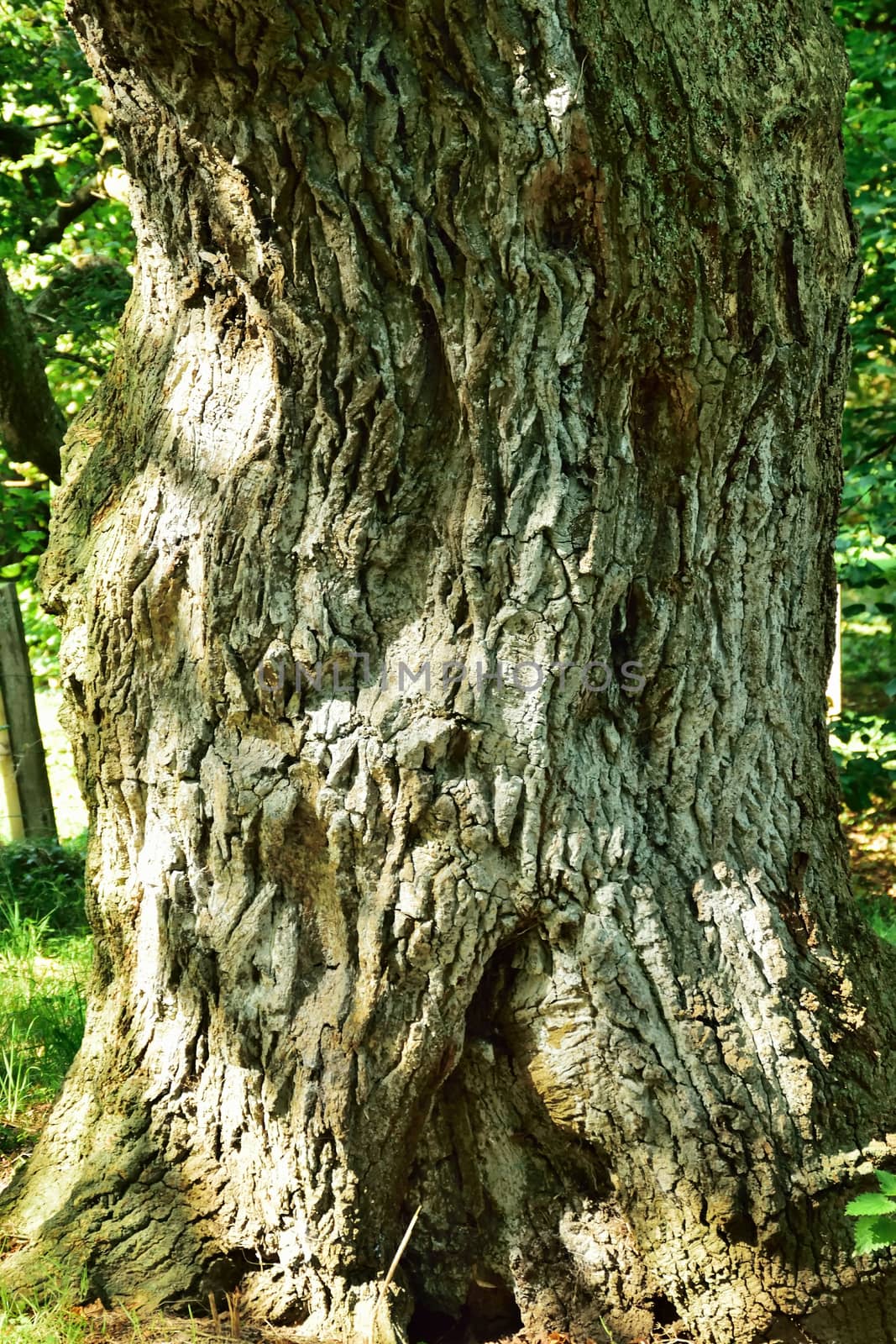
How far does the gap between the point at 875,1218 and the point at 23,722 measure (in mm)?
5630

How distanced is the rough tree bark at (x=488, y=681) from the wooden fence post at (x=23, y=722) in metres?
4.17

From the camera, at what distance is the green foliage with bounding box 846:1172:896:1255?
191 centimetres

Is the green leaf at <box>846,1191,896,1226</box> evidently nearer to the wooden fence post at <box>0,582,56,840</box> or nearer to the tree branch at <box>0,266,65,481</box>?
the tree branch at <box>0,266,65,481</box>

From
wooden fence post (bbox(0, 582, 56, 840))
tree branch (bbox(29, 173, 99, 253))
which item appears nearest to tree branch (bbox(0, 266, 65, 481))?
wooden fence post (bbox(0, 582, 56, 840))

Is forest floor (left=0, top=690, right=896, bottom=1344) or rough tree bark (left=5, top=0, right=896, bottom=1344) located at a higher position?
rough tree bark (left=5, top=0, right=896, bottom=1344)

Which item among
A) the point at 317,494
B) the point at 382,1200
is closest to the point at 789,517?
the point at 317,494

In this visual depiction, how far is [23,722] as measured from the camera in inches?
257

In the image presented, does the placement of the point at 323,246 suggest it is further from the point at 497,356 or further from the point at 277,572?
the point at 277,572

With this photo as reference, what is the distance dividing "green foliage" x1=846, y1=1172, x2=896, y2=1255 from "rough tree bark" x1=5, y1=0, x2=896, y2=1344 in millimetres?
294

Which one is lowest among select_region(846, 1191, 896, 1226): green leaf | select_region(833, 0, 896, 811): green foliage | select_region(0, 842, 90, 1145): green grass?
select_region(0, 842, 90, 1145): green grass

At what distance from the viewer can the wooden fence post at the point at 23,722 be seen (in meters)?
6.38

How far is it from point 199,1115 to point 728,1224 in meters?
1.18

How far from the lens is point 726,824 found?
241cm

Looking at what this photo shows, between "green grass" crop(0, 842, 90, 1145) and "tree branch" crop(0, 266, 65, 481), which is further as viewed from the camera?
"tree branch" crop(0, 266, 65, 481)
